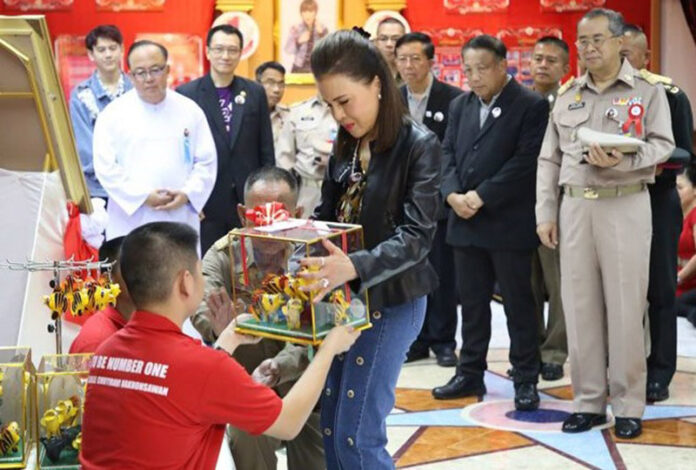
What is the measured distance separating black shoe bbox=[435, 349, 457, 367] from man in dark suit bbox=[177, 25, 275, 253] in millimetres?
1387

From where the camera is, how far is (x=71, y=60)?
32.8 feet

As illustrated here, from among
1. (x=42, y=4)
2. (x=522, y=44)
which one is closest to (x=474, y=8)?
(x=522, y=44)

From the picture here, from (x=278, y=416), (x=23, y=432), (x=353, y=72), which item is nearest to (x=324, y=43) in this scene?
(x=353, y=72)

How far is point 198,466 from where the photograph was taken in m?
2.72

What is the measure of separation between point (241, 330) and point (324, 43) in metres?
0.79

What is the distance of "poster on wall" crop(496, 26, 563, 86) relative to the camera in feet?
34.0

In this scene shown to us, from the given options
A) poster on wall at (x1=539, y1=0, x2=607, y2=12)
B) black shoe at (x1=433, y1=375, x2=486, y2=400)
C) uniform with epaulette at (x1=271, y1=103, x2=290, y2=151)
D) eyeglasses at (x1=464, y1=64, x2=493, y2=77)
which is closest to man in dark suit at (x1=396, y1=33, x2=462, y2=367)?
black shoe at (x1=433, y1=375, x2=486, y2=400)

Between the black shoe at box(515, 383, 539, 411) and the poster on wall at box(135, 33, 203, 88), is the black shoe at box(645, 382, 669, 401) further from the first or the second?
the poster on wall at box(135, 33, 203, 88)

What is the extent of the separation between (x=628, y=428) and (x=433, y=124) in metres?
2.23

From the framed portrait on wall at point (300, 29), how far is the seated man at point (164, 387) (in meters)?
7.66

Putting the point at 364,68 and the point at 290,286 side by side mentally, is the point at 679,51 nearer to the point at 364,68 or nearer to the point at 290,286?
the point at 364,68

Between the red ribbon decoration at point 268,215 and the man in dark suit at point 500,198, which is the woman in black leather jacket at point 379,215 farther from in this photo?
the man in dark suit at point 500,198

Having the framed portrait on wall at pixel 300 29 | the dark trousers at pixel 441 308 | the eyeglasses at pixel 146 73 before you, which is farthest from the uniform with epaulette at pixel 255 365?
the framed portrait on wall at pixel 300 29

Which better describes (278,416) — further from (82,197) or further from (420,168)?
(82,197)
